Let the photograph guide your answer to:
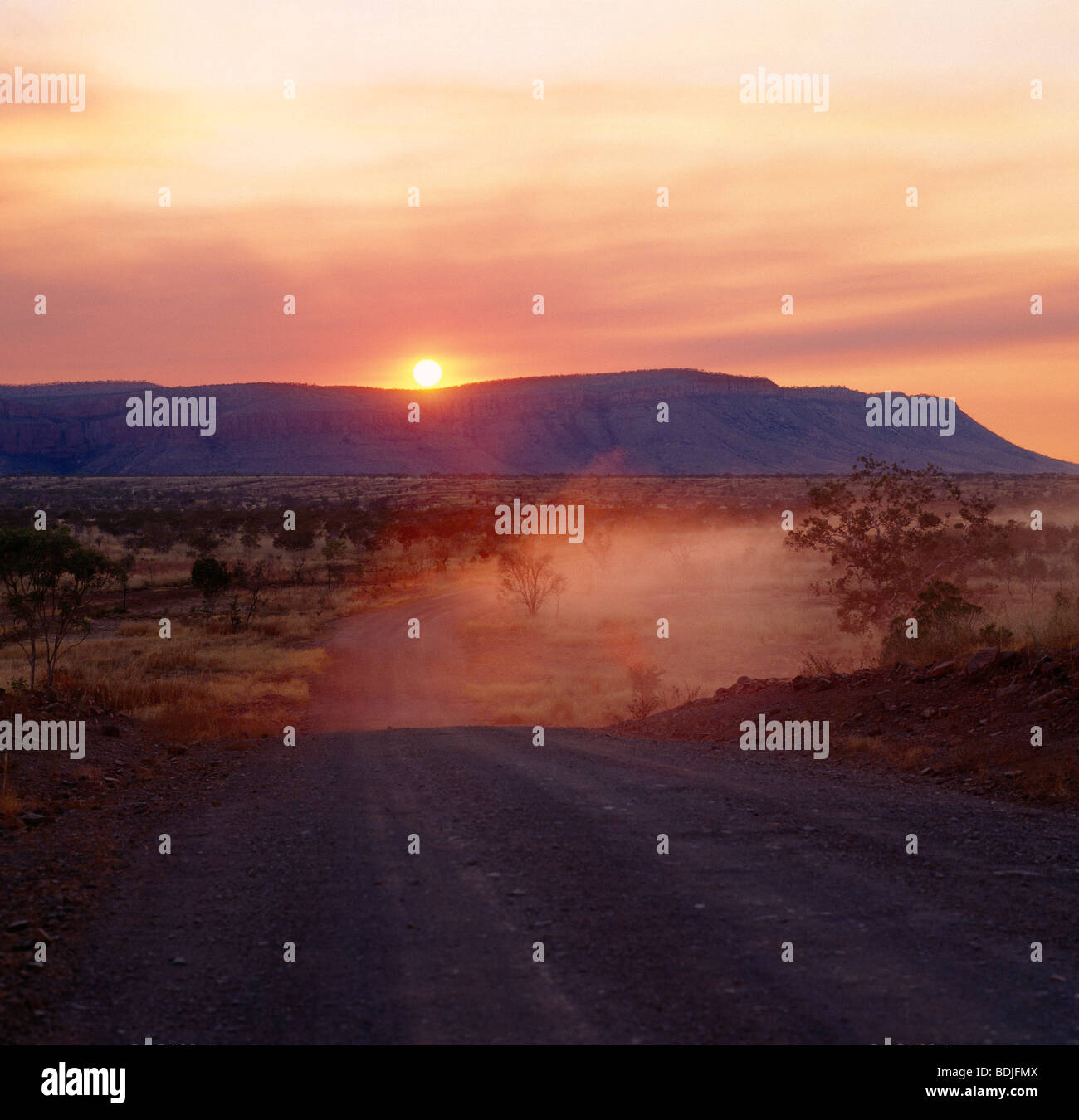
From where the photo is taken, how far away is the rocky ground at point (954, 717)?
10172 millimetres

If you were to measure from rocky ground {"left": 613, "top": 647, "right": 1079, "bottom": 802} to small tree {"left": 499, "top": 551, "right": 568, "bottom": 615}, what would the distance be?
2224 cm

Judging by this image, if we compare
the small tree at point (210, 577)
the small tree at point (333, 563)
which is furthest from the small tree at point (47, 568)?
the small tree at point (333, 563)

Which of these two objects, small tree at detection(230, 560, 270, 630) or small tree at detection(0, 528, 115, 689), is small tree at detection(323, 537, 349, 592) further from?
small tree at detection(0, 528, 115, 689)

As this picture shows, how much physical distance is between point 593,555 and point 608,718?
3356 centimetres

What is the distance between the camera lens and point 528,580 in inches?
1529

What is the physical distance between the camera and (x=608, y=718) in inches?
789

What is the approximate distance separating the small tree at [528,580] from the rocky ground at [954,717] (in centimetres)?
2224

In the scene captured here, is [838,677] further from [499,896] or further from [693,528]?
[693,528]

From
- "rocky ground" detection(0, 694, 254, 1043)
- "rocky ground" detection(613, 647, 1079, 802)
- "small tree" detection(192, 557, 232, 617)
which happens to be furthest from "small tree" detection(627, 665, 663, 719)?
"small tree" detection(192, 557, 232, 617)

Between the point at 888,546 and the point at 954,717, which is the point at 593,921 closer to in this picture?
the point at 954,717

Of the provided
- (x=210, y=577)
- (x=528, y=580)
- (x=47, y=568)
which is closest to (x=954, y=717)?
(x=47, y=568)

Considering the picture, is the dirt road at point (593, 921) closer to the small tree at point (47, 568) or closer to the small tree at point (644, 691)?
the small tree at point (644, 691)

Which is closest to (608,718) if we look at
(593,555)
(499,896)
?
(499,896)

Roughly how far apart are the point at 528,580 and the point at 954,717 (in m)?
27.2
